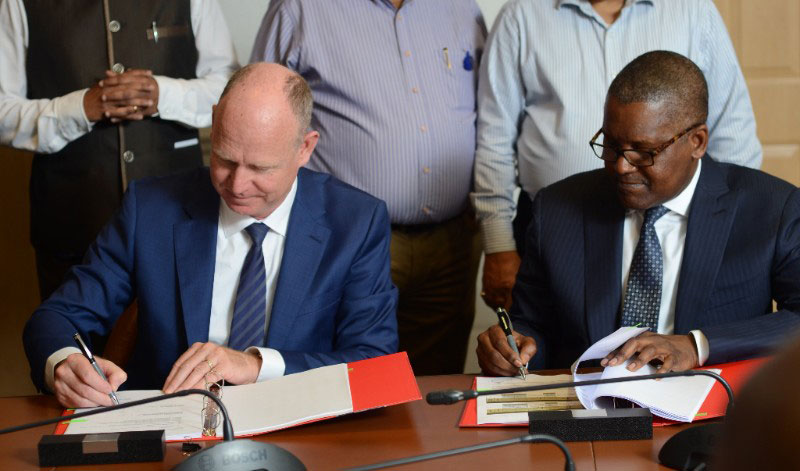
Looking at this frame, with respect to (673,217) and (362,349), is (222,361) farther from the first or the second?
(673,217)

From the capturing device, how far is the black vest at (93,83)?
3.08 m

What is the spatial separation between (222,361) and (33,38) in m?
1.61

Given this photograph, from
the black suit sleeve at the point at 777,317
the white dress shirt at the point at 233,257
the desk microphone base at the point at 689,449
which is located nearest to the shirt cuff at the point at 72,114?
the white dress shirt at the point at 233,257

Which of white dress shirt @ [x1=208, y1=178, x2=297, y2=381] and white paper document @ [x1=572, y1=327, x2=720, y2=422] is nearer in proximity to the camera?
white paper document @ [x1=572, y1=327, x2=720, y2=422]

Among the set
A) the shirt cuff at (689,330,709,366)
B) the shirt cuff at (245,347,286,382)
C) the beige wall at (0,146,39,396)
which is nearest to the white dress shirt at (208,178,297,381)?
the shirt cuff at (245,347,286,382)

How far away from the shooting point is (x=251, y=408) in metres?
1.91

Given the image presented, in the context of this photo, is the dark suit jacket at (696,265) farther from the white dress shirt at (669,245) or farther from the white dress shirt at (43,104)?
the white dress shirt at (43,104)

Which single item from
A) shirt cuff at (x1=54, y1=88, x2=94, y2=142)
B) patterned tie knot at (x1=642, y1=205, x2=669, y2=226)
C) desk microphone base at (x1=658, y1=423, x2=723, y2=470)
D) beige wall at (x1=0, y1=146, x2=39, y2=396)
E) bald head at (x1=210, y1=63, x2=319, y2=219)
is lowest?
beige wall at (x1=0, y1=146, x2=39, y2=396)

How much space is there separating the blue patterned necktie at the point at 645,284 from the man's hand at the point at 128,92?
1565mm

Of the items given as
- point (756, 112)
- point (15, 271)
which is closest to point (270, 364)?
point (15, 271)

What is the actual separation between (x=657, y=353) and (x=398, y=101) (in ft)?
4.64

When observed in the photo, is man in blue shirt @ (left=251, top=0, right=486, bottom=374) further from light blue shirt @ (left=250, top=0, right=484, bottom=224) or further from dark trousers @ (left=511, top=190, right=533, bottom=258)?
dark trousers @ (left=511, top=190, right=533, bottom=258)

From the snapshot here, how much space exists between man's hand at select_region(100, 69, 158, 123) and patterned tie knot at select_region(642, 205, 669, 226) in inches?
61.2

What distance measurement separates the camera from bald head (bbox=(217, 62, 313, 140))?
2176 mm
